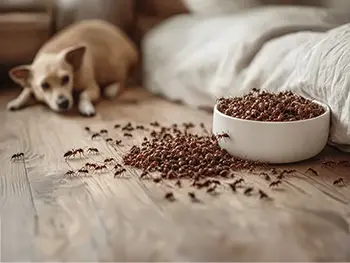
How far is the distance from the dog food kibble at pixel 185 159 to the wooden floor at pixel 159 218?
0.16ft

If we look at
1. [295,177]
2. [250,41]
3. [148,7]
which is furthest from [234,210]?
[148,7]

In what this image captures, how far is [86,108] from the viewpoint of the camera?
1993 millimetres

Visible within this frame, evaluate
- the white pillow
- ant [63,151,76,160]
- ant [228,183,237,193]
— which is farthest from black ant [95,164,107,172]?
the white pillow

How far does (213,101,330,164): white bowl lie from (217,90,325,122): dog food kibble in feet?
0.08

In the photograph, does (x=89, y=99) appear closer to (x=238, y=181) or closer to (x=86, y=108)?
(x=86, y=108)

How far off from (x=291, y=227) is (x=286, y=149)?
1.10ft

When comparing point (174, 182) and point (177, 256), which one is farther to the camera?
point (174, 182)

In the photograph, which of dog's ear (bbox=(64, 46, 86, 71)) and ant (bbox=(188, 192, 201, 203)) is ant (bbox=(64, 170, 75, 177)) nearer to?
ant (bbox=(188, 192, 201, 203))

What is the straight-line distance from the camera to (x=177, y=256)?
100 centimetres

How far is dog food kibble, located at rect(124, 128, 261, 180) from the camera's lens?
1.35m

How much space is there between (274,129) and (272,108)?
0.08 meters

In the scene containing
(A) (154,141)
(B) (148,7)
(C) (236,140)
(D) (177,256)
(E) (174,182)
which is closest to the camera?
(D) (177,256)

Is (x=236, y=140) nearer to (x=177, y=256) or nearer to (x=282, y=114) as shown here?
(x=282, y=114)

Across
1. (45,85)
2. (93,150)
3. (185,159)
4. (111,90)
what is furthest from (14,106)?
(185,159)
